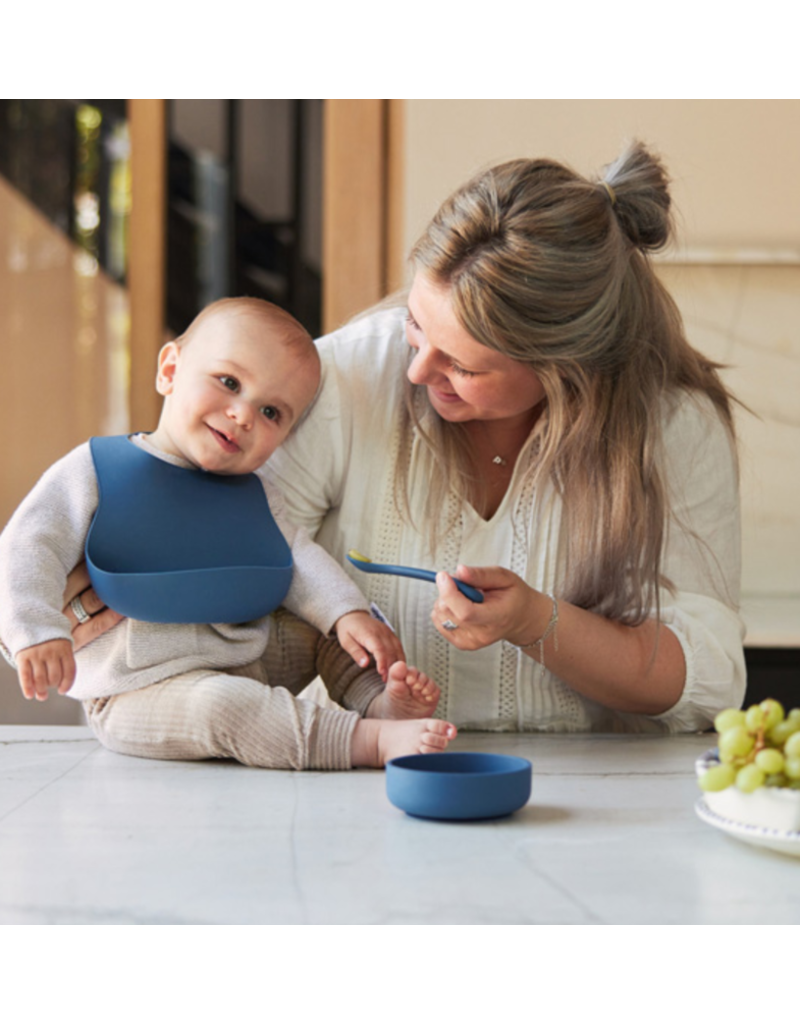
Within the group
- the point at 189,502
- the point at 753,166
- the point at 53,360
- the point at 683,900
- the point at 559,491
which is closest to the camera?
the point at 683,900

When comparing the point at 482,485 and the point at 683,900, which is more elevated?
the point at 482,485

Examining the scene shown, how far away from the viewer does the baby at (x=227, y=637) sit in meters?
1.25

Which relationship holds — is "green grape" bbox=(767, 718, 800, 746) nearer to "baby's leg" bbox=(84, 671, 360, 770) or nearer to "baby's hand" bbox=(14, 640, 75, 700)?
"baby's leg" bbox=(84, 671, 360, 770)

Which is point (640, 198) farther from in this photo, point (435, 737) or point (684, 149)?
point (684, 149)

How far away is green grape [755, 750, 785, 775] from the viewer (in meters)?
0.90

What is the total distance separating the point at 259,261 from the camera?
3.03 meters

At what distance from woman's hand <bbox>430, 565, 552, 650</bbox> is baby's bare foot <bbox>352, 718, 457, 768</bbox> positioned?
0.14 metres

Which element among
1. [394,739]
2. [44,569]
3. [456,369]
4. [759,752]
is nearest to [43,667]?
[44,569]

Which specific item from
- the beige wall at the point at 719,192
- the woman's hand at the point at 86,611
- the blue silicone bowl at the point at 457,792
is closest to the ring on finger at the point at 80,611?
the woman's hand at the point at 86,611
